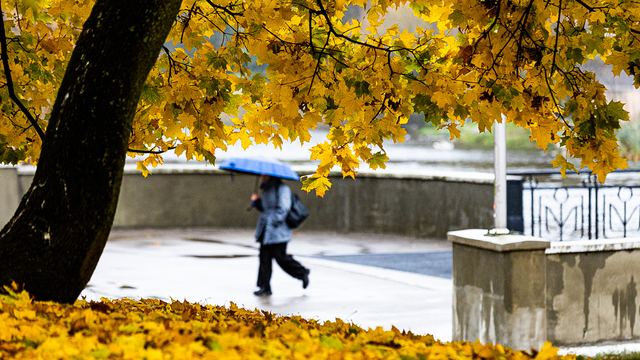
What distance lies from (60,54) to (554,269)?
4380 millimetres

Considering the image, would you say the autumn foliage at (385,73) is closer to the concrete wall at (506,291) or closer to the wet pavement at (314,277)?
the concrete wall at (506,291)

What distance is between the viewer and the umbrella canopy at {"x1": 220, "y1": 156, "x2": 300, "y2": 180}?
29.5ft

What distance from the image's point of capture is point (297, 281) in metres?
10.0

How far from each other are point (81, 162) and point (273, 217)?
5.74 metres

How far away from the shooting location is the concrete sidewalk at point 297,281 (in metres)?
8.11

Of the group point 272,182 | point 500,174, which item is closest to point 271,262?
point 272,182

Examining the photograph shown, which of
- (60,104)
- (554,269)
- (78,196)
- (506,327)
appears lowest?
(506,327)

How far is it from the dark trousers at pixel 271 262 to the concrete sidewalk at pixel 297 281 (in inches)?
9.1

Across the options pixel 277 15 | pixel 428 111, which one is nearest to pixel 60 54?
pixel 277 15

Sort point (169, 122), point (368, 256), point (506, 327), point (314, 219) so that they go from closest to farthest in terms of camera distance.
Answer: point (169, 122) < point (506, 327) < point (368, 256) < point (314, 219)

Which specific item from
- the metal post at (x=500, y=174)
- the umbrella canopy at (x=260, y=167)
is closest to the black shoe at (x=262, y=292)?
the umbrella canopy at (x=260, y=167)

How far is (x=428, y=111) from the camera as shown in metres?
4.23

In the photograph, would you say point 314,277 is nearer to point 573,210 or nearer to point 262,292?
point 262,292

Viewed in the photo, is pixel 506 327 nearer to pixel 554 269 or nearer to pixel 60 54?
pixel 554 269
